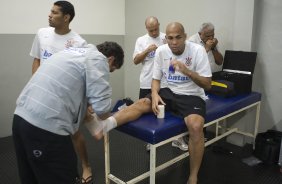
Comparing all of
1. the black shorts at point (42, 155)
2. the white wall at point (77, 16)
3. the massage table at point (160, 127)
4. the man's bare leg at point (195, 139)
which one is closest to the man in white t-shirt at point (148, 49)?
the massage table at point (160, 127)

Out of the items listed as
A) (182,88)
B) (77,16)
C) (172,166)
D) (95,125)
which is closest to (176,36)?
(182,88)

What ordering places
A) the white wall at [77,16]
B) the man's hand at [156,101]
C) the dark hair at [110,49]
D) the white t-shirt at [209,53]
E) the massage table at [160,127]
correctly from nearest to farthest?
the dark hair at [110,49] < the massage table at [160,127] < the man's hand at [156,101] < the white t-shirt at [209,53] < the white wall at [77,16]

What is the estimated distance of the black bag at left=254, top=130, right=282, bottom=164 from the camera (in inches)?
103

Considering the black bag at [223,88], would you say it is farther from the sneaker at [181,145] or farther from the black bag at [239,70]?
the sneaker at [181,145]

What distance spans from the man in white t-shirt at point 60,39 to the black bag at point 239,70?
1.58 metres

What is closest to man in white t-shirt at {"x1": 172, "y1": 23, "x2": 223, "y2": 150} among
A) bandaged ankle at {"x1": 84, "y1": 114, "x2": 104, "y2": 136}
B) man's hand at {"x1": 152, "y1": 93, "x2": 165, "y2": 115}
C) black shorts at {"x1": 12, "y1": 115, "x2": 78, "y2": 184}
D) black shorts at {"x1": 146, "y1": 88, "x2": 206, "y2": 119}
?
black shorts at {"x1": 146, "y1": 88, "x2": 206, "y2": 119}

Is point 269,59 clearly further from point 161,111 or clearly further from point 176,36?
point 161,111

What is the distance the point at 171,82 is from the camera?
89.3 inches

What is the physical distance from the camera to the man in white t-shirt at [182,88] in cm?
196

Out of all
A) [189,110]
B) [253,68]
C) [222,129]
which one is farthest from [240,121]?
[189,110]

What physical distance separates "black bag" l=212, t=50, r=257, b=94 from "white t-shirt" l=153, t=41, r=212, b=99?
0.67 meters

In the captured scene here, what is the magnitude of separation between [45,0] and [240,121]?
2826 mm

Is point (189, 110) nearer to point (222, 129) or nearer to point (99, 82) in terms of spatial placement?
point (99, 82)

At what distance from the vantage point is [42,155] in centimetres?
125
